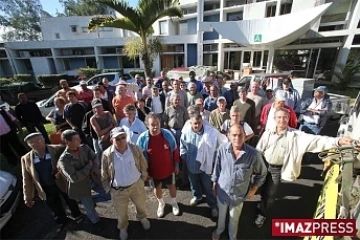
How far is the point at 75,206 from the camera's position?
325 centimetres

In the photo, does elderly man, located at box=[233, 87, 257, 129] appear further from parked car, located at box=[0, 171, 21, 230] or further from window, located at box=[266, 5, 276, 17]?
window, located at box=[266, 5, 276, 17]

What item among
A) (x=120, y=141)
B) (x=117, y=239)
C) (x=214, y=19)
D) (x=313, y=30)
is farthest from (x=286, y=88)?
(x=214, y=19)

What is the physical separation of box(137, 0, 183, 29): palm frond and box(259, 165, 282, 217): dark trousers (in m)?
6.84

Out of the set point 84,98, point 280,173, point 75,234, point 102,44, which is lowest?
point 75,234

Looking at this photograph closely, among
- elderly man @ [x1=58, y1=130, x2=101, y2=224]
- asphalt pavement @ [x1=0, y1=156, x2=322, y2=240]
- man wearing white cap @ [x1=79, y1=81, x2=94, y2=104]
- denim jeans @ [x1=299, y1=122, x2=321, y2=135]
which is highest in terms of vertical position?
man wearing white cap @ [x1=79, y1=81, x2=94, y2=104]

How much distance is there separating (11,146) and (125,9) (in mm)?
5701

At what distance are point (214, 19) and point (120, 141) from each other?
2266 cm

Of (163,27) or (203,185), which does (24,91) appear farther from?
(163,27)

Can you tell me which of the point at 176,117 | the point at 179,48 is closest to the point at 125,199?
the point at 176,117

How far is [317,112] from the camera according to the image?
4.55 m

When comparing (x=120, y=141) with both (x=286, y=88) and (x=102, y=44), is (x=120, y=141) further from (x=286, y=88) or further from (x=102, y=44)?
(x=102, y=44)

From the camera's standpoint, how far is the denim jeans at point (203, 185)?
10.3 ft

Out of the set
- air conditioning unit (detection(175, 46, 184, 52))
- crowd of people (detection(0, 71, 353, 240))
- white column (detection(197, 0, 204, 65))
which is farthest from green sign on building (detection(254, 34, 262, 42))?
crowd of people (detection(0, 71, 353, 240))

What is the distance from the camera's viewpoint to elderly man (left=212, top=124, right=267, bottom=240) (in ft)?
7.45
